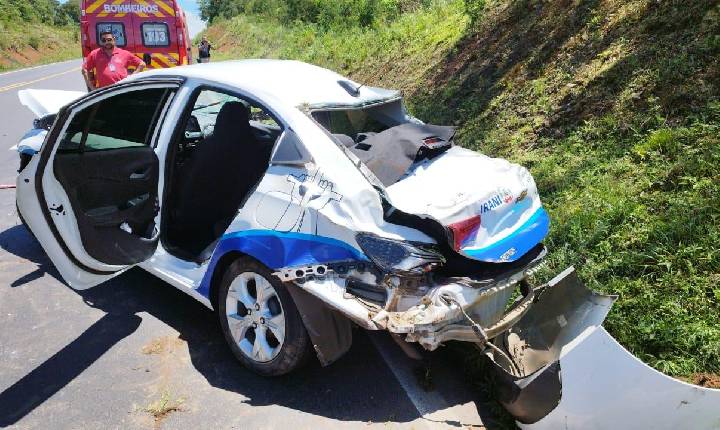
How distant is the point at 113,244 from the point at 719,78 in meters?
5.22

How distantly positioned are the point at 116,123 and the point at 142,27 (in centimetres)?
883

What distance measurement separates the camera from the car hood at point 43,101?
4738mm

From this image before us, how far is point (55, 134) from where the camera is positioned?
3799mm

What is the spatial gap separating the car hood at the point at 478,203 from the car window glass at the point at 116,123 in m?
2.02

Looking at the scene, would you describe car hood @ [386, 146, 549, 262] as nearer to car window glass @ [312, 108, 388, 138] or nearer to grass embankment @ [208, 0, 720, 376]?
car window glass @ [312, 108, 388, 138]

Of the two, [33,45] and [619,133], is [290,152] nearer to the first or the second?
[619,133]

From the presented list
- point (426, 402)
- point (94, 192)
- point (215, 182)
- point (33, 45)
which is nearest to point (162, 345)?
point (215, 182)

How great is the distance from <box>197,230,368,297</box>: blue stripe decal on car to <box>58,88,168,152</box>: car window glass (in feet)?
4.48

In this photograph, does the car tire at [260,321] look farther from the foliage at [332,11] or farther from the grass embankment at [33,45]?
the grass embankment at [33,45]

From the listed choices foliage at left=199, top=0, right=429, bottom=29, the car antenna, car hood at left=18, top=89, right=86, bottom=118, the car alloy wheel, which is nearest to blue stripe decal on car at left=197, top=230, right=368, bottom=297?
the car alloy wheel

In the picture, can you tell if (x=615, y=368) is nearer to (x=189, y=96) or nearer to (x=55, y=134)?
(x=189, y=96)

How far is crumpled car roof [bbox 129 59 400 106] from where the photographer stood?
340 centimetres

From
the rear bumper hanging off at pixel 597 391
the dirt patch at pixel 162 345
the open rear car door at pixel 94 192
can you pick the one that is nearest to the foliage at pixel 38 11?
the open rear car door at pixel 94 192

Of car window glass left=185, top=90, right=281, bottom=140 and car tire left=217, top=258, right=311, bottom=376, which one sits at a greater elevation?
car window glass left=185, top=90, right=281, bottom=140
